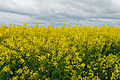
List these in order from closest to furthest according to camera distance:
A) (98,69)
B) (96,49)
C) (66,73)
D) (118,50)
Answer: (66,73)
(98,69)
(96,49)
(118,50)

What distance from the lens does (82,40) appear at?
5.98 m

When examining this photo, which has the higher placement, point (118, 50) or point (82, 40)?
point (82, 40)

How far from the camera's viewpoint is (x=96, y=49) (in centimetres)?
566

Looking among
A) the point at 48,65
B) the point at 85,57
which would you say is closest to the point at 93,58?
the point at 85,57

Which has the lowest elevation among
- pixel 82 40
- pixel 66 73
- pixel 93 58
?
pixel 66 73

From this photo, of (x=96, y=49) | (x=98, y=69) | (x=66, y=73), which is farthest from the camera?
(x=96, y=49)

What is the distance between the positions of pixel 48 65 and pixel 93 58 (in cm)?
168

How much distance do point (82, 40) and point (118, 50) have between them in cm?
149

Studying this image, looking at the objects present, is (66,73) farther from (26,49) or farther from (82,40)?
(82,40)

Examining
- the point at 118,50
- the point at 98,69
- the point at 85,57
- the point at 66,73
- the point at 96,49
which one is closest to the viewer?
the point at 66,73

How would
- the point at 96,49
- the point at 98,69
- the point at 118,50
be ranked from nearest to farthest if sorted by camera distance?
the point at 98,69 < the point at 96,49 < the point at 118,50

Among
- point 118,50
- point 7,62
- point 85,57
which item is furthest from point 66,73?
point 118,50

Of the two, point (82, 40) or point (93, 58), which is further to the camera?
point (82, 40)

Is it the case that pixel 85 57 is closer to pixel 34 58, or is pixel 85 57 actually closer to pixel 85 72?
pixel 85 72
